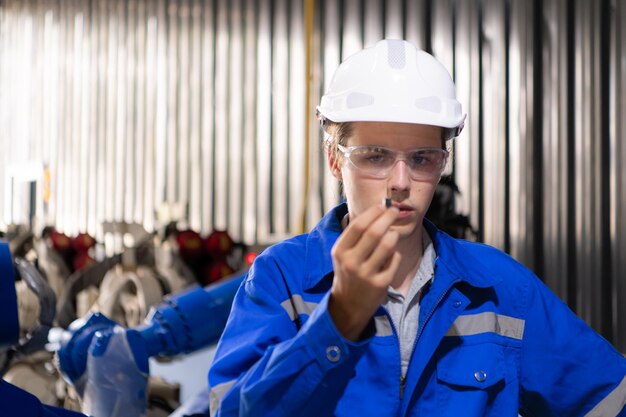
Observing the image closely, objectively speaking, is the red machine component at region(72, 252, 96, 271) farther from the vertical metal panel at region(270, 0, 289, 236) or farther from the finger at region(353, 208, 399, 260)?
the finger at region(353, 208, 399, 260)

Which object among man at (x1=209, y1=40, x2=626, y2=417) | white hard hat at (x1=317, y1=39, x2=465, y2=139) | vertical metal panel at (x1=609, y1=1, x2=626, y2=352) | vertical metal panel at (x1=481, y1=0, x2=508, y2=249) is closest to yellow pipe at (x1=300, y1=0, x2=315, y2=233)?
vertical metal panel at (x1=481, y1=0, x2=508, y2=249)

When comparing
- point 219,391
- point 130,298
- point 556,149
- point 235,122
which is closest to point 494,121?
point 556,149

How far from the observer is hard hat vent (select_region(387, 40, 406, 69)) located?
1.41 m

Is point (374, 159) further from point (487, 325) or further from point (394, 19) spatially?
point (394, 19)

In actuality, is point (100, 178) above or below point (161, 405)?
above

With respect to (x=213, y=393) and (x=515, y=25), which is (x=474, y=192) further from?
(x=213, y=393)

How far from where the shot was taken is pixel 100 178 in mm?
5188

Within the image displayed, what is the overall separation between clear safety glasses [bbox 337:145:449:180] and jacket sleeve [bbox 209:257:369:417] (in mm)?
258

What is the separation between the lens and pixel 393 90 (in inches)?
54.3

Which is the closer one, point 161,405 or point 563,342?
point 563,342

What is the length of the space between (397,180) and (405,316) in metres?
0.25

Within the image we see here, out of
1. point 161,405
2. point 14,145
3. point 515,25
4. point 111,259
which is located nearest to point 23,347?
point 161,405

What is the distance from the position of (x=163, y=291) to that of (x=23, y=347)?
1.05m

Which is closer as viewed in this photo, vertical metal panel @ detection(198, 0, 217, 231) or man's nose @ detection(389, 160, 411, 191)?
man's nose @ detection(389, 160, 411, 191)
